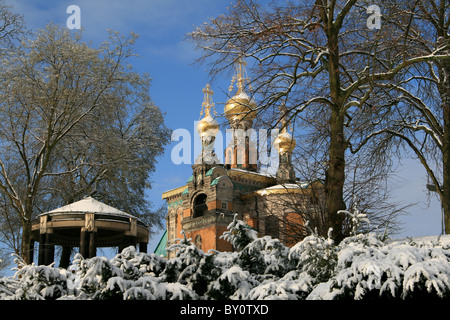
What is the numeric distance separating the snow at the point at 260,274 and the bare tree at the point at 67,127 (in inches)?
407

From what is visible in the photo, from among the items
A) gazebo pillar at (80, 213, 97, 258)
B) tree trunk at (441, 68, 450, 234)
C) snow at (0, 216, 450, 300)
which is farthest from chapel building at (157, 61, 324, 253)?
snow at (0, 216, 450, 300)

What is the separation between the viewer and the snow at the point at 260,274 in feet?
20.3

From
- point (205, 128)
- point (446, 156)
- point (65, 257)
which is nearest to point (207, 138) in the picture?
point (205, 128)

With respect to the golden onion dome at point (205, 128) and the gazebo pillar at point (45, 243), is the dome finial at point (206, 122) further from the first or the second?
the gazebo pillar at point (45, 243)

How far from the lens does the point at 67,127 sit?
65.3 ft

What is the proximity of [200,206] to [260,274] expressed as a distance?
106 ft

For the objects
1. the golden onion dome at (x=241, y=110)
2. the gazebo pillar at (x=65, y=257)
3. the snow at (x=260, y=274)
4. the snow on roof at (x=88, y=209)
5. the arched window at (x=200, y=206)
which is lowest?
the snow at (x=260, y=274)

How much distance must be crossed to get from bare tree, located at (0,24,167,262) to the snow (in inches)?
407

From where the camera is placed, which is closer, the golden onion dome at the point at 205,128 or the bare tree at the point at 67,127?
the bare tree at the point at 67,127

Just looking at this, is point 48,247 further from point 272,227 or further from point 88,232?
point 272,227

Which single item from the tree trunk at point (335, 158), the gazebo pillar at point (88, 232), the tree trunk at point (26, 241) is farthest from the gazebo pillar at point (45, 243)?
the tree trunk at point (335, 158)

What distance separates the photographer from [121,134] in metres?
27.8
